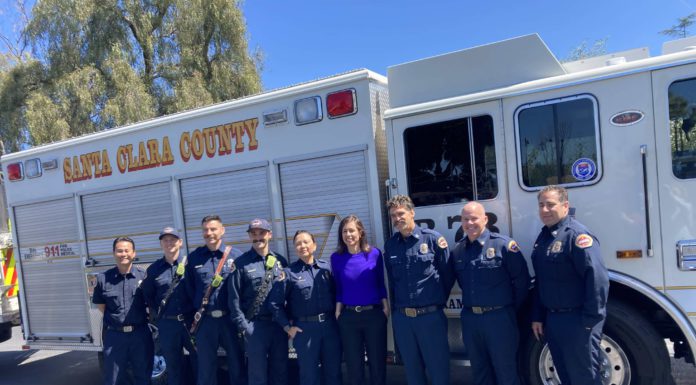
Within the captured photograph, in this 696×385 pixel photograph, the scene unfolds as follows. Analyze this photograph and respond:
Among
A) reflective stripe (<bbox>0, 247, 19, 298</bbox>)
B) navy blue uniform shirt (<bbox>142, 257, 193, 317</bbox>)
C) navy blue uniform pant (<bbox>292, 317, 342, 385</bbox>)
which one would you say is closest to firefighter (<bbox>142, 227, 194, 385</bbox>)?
navy blue uniform shirt (<bbox>142, 257, 193, 317</bbox>)

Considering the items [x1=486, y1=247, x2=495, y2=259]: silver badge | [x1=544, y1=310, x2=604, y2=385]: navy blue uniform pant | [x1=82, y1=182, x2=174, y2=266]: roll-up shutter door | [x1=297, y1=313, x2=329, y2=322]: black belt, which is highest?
[x1=82, y1=182, x2=174, y2=266]: roll-up shutter door

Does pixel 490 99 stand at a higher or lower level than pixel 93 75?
lower

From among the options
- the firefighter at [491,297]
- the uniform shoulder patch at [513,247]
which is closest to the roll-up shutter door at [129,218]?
the firefighter at [491,297]

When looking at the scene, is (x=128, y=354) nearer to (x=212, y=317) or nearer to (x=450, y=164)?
(x=212, y=317)

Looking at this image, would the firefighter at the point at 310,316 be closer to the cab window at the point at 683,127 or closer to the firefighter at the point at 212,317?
the firefighter at the point at 212,317

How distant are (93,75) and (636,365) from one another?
47.1 ft

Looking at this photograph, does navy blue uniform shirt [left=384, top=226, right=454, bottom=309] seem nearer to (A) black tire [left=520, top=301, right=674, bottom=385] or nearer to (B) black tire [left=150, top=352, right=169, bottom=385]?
(A) black tire [left=520, top=301, right=674, bottom=385]

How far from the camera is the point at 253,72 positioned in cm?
1572

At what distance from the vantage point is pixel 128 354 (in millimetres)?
4598

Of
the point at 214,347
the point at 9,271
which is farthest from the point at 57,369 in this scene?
the point at 214,347

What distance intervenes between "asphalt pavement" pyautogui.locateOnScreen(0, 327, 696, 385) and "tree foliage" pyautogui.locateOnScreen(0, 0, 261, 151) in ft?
22.4

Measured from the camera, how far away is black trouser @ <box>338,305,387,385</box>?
12.7 ft

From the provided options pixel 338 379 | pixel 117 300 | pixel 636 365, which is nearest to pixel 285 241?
pixel 338 379

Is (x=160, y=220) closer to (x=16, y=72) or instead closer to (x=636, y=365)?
(x=636, y=365)
